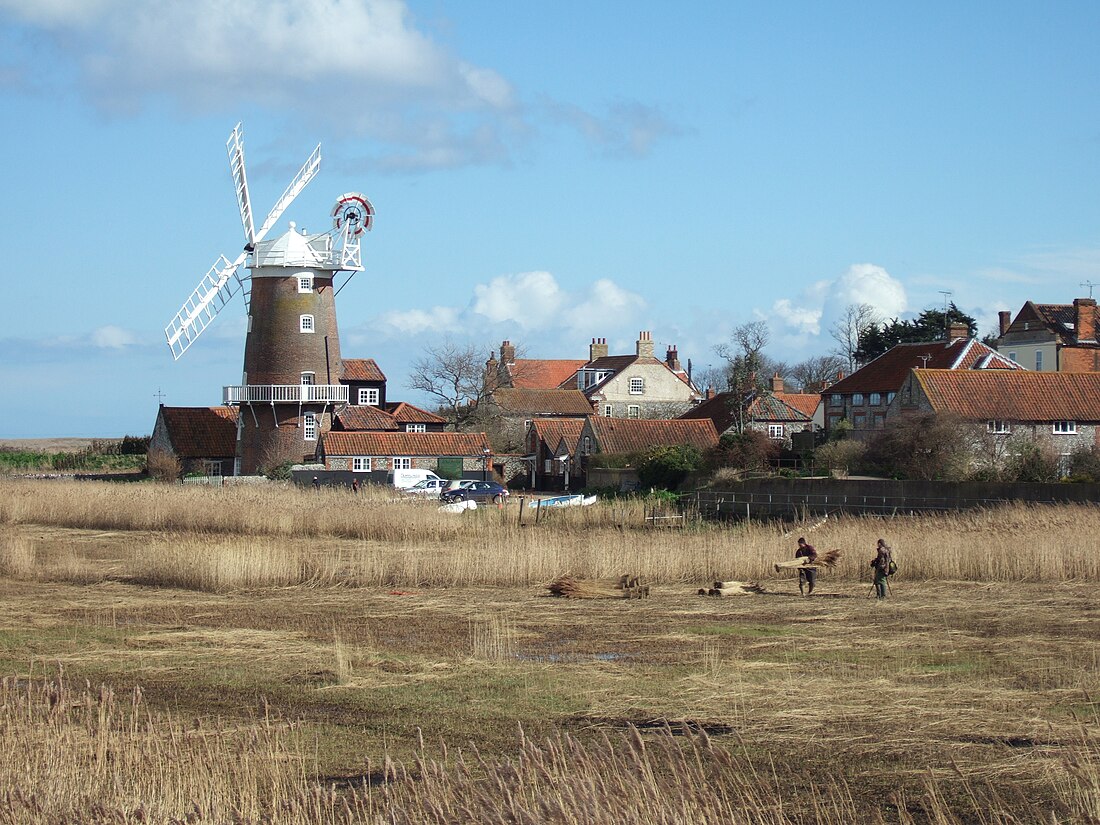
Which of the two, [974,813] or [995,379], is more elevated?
[995,379]

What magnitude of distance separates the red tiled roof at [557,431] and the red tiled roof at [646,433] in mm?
5176

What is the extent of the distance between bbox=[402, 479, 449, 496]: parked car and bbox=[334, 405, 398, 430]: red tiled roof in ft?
45.7

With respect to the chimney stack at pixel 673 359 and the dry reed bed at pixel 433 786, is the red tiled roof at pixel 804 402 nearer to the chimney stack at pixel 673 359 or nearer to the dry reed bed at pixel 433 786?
the chimney stack at pixel 673 359

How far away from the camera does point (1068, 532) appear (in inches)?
1086

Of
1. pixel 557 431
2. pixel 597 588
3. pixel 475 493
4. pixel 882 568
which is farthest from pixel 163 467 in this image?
pixel 882 568

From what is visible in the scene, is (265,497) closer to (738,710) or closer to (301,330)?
(301,330)

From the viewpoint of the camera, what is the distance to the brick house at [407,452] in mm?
65000

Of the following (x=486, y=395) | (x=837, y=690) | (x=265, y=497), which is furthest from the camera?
(x=486, y=395)

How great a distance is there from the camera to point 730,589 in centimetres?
2536

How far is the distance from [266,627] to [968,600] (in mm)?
12232

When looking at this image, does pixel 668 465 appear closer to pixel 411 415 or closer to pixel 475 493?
pixel 475 493

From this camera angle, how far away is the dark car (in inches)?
1992

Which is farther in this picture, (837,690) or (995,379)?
(995,379)

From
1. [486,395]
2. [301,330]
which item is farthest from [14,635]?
[486,395]
